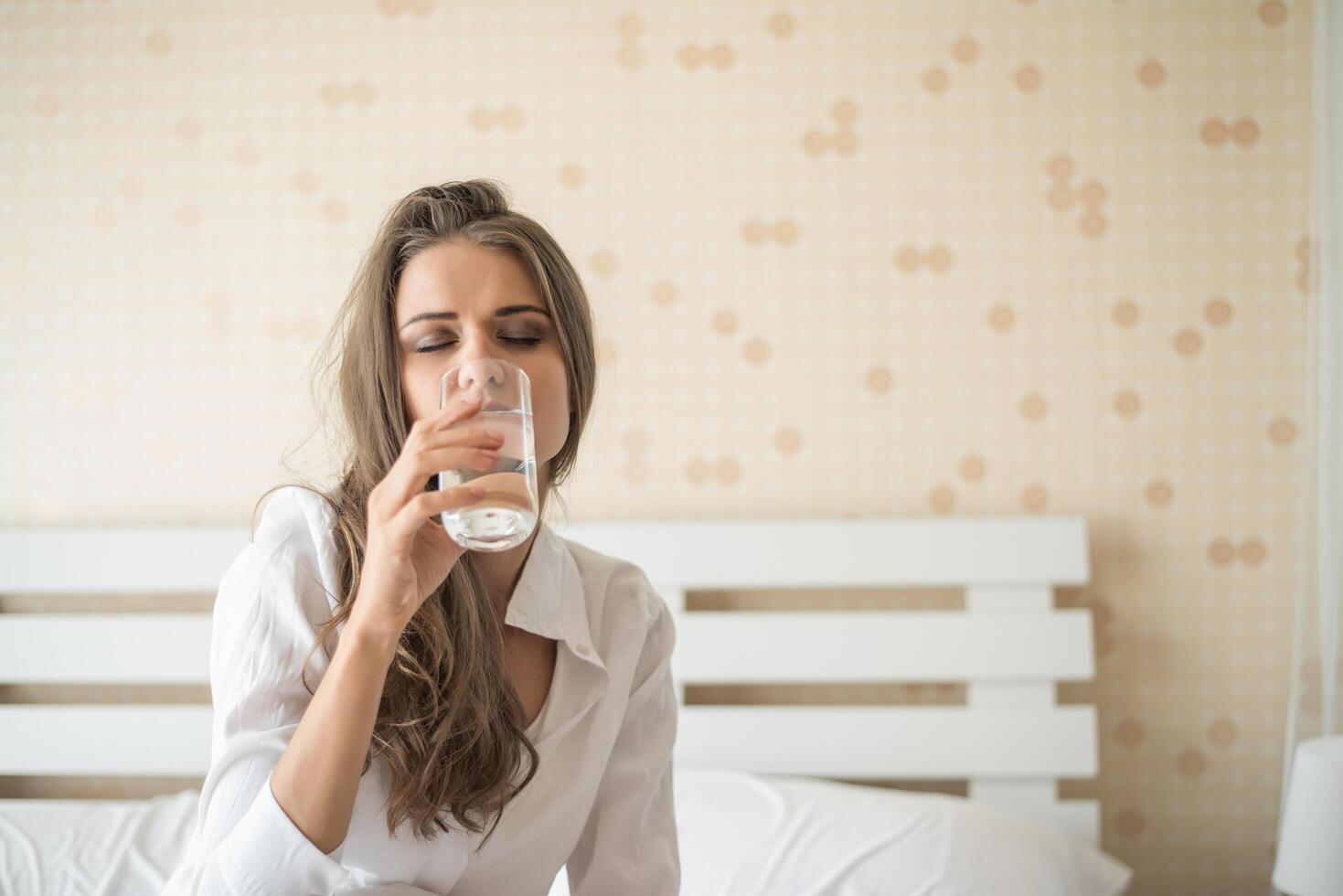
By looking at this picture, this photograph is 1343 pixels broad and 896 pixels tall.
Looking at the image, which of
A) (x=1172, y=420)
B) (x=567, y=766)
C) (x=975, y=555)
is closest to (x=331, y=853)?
(x=567, y=766)

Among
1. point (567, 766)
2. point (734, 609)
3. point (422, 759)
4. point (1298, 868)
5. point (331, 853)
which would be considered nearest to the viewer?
point (331, 853)

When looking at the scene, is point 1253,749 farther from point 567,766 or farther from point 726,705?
point 567,766

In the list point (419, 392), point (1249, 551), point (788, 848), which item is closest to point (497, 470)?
point (419, 392)

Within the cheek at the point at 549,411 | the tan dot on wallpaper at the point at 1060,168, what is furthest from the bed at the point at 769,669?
the cheek at the point at 549,411

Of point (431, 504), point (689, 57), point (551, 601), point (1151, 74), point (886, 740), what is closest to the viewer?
point (431, 504)

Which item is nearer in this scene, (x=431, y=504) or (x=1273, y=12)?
(x=431, y=504)

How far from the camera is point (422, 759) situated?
96cm

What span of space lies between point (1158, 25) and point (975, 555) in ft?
3.62

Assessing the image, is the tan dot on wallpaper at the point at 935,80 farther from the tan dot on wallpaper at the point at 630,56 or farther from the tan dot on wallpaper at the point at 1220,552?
the tan dot on wallpaper at the point at 1220,552

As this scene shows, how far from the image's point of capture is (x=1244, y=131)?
2.09 m

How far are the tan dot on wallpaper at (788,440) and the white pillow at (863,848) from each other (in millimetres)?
674

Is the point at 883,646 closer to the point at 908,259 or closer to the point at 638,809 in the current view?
the point at 908,259

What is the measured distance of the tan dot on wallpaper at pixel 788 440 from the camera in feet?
7.11

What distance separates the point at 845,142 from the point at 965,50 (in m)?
0.30
